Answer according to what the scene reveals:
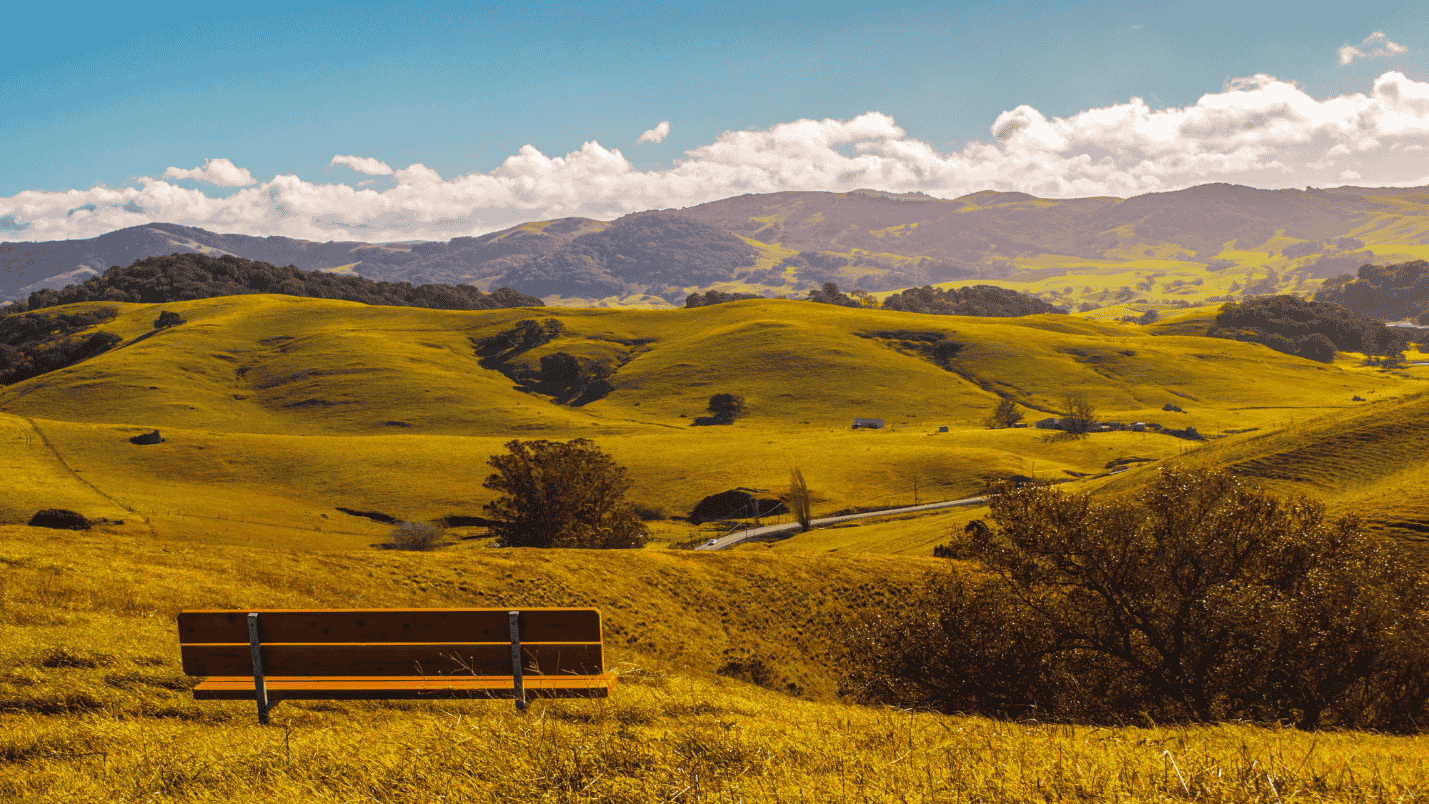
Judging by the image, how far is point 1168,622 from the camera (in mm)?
21469

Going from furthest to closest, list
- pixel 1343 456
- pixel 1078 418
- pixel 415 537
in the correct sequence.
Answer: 1. pixel 1078 418
2. pixel 415 537
3. pixel 1343 456

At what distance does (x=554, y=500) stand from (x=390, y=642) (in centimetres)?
5247

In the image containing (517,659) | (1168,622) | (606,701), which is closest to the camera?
(517,659)

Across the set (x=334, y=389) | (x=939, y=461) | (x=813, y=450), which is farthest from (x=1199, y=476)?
(x=334, y=389)

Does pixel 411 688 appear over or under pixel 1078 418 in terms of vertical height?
over

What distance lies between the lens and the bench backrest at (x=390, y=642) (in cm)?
978

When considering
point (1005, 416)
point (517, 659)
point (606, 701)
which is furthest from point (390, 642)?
point (1005, 416)

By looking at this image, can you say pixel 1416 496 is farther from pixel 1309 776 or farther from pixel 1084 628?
pixel 1309 776

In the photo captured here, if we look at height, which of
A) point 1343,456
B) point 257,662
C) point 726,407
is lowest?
point 726,407

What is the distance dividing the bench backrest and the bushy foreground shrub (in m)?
13.0

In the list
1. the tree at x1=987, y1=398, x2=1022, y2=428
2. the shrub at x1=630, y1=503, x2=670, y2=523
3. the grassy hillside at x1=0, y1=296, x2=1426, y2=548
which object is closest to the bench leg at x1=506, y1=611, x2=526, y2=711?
the grassy hillside at x1=0, y1=296, x2=1426, y2=548

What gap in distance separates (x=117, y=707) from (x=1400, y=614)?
27086 millimetres

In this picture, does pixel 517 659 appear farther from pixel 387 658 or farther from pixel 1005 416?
pixel 1005 416

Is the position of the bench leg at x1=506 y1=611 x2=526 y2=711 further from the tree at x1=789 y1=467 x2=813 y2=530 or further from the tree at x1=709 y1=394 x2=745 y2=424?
the tree at x1=709 y1=394 x2=745 y2=424
